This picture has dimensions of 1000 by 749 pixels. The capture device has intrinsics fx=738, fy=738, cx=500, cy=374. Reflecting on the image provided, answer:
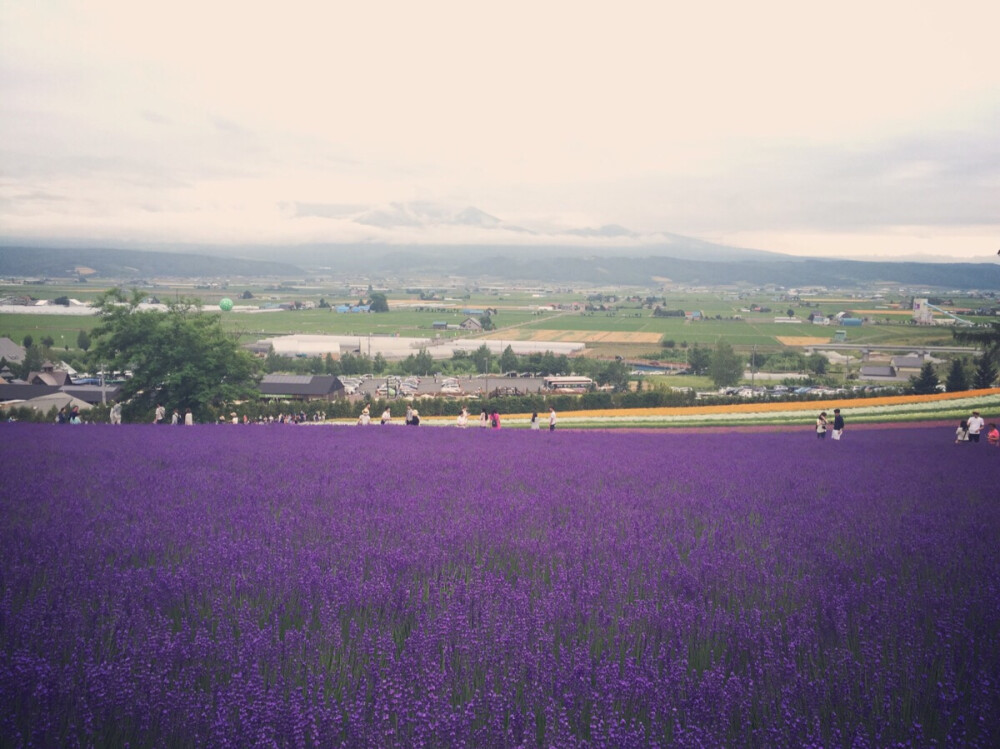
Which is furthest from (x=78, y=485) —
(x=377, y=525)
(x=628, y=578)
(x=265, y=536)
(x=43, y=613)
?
(x=628, y=578)

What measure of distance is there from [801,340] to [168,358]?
89534 mm

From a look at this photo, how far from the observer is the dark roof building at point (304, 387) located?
5133 centimetres

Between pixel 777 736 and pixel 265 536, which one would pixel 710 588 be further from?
pixel 265 536

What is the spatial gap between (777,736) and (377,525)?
3.86 m

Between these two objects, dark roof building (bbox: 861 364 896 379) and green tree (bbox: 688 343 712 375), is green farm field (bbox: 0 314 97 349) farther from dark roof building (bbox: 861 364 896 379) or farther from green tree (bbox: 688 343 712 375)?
dark roof building (bbox: 861 364 896 379)

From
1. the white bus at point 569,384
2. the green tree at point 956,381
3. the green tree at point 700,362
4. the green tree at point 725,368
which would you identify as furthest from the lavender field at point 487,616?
the green tree at point 700,362

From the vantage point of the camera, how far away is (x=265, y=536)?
580cm

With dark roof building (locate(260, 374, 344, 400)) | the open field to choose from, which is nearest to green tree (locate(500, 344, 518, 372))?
the open field

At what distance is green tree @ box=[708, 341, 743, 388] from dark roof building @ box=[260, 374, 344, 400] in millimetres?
30079

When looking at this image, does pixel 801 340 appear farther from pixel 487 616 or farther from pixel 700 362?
pixel 487 616

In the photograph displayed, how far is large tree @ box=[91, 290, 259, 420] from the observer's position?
91.5 ft

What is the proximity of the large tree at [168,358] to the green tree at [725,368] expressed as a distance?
41568mm

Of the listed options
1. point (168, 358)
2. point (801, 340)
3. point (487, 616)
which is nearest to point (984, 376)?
point (168, 358)

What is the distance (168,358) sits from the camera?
92.4ft
